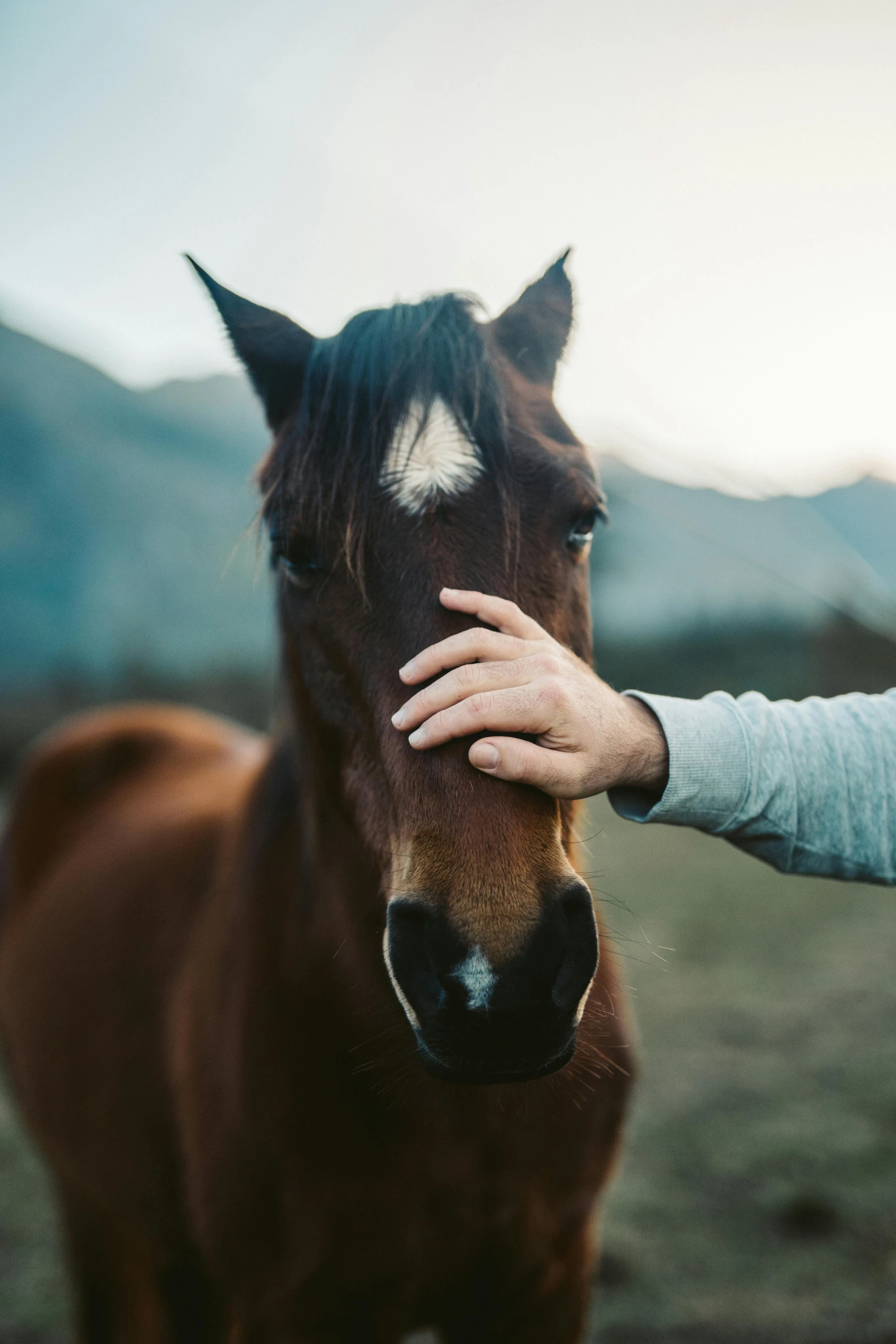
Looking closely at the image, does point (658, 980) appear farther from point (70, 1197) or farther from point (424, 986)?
point (424, 986)

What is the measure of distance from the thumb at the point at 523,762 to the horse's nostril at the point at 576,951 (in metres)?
0.14

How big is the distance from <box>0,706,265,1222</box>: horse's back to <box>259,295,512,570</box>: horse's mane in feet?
3.94

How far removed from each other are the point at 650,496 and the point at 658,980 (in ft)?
11.7

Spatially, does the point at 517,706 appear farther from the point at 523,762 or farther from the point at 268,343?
the point at 268,343

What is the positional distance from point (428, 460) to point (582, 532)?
1.22ft

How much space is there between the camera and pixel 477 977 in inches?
36.3

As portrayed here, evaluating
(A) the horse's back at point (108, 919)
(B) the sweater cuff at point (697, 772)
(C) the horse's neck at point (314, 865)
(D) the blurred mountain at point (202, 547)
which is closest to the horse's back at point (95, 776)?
(A) the horse's back at point (108, 919)

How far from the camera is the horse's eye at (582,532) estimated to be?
4.75 feet

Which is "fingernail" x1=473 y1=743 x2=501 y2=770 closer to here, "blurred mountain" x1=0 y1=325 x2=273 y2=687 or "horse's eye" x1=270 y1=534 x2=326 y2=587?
"horse's eye" x1=270 y1=534 x2=326 y2=587

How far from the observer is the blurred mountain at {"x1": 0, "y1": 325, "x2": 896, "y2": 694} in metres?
5.13

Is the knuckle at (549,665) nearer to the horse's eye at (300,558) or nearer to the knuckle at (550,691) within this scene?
the knuckle at (550,691)

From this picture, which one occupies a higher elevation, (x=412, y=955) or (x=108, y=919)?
(x=412, y=955)

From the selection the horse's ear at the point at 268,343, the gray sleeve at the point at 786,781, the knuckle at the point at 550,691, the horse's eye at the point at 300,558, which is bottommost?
the gray sleeve at the point at 786,781

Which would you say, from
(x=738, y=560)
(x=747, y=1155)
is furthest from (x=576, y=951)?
(x=738, y=560)
